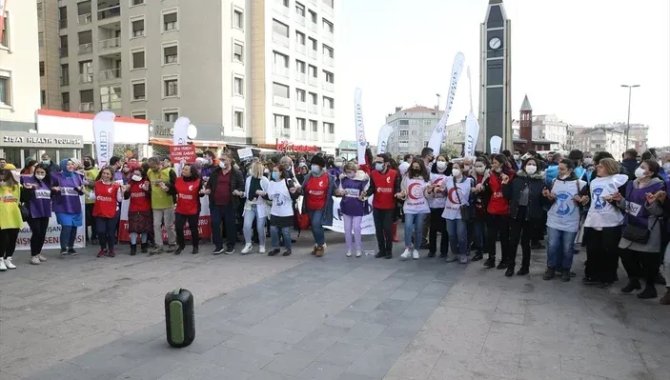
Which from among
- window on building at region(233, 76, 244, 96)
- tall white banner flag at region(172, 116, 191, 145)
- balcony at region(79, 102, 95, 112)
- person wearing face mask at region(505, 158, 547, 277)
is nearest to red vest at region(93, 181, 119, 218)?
tall white banner flag at region(172, 116, 191, 145)

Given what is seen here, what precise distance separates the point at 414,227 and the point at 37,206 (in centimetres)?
669

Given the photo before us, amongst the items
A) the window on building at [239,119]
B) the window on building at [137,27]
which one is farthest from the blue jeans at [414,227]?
the window on building at [137,27]

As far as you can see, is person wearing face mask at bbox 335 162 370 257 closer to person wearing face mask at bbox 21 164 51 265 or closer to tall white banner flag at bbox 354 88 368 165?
tall white banner flag at bbox 354 88 368 165

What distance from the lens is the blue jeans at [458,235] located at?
8.37 metres

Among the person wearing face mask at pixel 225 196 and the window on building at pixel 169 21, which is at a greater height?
the window on building at pixel 169 21

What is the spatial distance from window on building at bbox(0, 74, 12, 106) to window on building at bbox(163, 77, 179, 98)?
1805 cm

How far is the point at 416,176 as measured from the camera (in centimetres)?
888

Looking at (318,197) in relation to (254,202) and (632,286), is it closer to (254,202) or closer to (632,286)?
(254,202)

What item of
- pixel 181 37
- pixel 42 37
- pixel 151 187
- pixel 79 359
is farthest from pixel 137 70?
pixel 79 359

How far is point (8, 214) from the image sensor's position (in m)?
8.03

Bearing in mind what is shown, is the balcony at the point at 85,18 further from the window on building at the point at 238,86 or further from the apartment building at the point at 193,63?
the window on building at the point at 238,86

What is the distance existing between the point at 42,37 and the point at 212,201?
48.2m

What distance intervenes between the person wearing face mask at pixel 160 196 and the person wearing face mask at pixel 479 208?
564cm

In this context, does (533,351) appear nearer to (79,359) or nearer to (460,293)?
(460,293)
